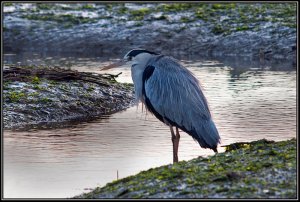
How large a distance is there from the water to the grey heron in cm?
63

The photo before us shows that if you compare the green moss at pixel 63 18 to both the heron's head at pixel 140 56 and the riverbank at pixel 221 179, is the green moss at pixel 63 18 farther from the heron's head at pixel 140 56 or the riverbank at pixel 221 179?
the riverbank at pixel 221 179

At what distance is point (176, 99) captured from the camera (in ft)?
33.5

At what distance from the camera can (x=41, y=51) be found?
2516cm

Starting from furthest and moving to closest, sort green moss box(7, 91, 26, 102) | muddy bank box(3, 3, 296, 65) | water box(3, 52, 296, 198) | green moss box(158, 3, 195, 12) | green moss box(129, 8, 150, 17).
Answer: green moss box(158, 3, 195, 12), green moss box(129, 8, 150, 17), muddy bank box(3, 3, 296, 65), green moss box(7, 91, 26, 102), water box(3, 52, 296, 198)

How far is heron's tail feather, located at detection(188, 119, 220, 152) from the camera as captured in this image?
979 centimetres

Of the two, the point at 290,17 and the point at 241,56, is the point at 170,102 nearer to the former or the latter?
the point at 241,56

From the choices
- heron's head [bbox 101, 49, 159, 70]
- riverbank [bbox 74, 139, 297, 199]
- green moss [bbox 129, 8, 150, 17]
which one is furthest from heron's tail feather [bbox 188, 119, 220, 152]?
green moss [bbox 129, 8, 150, 17]

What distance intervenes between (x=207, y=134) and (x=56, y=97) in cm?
514

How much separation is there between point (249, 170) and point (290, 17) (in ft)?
55.3

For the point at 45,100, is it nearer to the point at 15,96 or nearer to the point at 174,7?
the point at 15,96

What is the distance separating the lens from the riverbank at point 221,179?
7.16 m

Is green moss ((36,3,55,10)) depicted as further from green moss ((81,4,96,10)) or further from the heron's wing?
the heron's wing

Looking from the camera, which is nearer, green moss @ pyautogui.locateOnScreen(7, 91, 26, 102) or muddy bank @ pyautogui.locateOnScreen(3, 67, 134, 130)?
muddy bank @ pyautogui.locateOnScreen(3, 67, 134, 130)

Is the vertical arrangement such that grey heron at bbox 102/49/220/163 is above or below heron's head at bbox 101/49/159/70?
below
